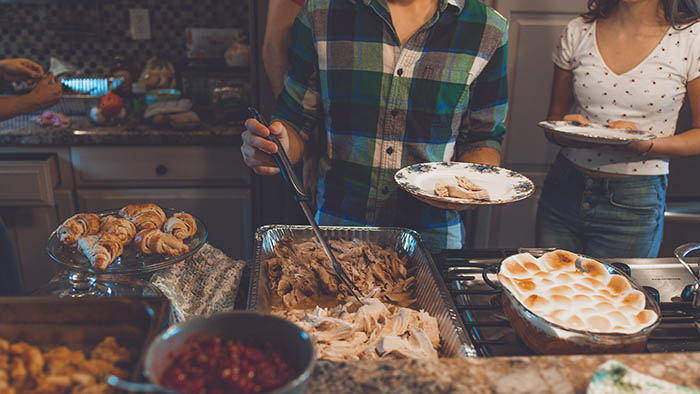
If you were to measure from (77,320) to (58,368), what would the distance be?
7 cm

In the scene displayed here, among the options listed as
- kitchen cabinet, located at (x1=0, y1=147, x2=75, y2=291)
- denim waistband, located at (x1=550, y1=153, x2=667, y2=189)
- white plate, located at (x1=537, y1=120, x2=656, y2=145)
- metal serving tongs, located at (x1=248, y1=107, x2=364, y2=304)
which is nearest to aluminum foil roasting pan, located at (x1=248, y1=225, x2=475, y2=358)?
metal serving tongs, located at (x1=248, y1=107, x2=364, y2=304)

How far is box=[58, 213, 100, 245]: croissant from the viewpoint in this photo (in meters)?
1.08

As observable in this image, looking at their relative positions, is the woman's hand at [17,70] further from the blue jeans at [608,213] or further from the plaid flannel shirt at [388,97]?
the blue jeans at [608,213]

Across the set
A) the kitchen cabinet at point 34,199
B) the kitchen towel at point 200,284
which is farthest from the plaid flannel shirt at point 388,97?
the kitchen cabinet at point 34,199

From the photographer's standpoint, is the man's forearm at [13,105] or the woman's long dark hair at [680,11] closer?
the woman's long dark hair at [680,11]

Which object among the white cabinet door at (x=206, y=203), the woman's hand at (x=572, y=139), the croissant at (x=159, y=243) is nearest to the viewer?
the croissant at (x=159, y=243)

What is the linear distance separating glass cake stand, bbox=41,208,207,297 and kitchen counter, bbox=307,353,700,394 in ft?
1.45

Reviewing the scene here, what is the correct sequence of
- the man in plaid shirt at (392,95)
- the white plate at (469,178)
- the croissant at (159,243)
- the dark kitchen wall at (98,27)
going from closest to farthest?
the croissant at (159,243)
the white plate at (469,178)
the man in plaid shirt at (392,95)
the dark kitchen wall at (98,27)

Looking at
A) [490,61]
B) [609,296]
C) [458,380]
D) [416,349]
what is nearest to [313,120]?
[490,61]

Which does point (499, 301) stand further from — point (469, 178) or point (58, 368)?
point (58, 368)

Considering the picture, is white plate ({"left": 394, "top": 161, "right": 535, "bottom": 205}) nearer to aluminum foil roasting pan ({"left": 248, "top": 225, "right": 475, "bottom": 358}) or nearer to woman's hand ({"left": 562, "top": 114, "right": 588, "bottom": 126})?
aluminum foil roasting pan ({"left": 248, "top": 225, "right": 475, "bottom": 358})

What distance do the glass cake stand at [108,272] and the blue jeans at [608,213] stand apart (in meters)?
1.29

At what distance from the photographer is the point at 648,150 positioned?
1.67 m

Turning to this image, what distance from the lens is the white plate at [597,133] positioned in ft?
4.80
